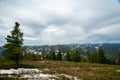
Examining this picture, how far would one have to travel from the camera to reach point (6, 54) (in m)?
55.7

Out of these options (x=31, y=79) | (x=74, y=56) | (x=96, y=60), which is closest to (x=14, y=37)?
(x=31, y=79)

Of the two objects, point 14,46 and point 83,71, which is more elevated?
point 14,46

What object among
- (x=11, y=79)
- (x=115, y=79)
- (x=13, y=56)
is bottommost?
(x=115, y=79)

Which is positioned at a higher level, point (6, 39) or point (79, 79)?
point (6, 39)

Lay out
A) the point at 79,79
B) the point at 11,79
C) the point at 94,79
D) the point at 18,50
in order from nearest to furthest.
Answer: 1. the point at 11,79
2. the point at 79,79
3. the point at 94,79
4. the point at 18,50

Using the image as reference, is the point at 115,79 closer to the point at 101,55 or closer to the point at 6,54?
the point at 6,54

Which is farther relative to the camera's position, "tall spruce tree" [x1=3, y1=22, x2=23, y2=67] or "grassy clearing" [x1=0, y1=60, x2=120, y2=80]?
"tall spruce tree" [x1=3, y1=22, x2=23, y2=67]

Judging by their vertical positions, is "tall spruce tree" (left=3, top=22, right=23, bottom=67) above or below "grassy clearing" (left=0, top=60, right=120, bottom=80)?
above

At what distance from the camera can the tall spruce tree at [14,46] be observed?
5450 cm

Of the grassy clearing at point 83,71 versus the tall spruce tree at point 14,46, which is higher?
the tall spruce tree at point 14,46

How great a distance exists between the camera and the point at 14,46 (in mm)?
56031

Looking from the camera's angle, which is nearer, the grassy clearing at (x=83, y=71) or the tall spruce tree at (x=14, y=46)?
the grassy clearing at (x=83, y=71)

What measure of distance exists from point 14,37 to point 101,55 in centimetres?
7060

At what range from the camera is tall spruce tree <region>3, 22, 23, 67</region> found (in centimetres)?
5450
